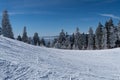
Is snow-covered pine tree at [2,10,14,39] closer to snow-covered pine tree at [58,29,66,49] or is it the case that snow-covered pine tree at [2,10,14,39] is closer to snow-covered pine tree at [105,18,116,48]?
snow-covered pine tree at [58,29,66,49]

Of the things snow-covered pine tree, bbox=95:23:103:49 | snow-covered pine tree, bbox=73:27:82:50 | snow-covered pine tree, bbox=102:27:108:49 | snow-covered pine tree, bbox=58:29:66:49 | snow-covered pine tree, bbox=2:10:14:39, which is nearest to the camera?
snow-covered pine tree, bbox=2:10:14:39

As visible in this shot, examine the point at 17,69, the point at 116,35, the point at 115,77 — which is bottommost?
the point at 115,77

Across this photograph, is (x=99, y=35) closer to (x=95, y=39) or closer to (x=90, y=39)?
(x=95, y=39)

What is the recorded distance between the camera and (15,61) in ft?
Answer: 33.4

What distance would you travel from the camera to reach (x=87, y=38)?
246 ft

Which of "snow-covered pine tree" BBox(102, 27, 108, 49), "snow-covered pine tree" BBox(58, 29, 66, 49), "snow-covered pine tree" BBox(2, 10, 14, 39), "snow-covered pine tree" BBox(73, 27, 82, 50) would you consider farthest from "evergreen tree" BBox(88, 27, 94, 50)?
"snow-covered pine tree" BBox(2, 10, 14, 39)

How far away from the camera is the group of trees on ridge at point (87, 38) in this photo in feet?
167

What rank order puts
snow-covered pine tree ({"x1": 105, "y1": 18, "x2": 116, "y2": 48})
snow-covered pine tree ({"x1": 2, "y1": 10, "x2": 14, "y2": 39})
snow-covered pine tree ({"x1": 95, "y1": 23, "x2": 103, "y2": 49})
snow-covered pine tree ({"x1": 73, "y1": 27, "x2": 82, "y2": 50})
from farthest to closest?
snow-covered pine tree ({"x1": 73, "y1": 27, "x2": 82, "y2": 50}) → snow-covered pine tree ({"x1": 95, "y1": 23, "x2": 103, "y2": 49}) → snow-covered pine tree ({"x1": 105, "y1": 18, "x2": 116, "y2": 48}) → snow-covered pine tree ({"x1": 2, "y1": 10, "x2": 14, "y2": 39})

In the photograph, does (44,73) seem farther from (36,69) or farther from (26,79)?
(26,79)

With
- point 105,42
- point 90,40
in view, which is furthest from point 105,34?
point 90,40

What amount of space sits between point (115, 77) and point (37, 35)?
67496 millimetres

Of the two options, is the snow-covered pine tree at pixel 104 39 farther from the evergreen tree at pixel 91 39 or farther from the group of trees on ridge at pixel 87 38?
the evergreen tree at pixel 91 39

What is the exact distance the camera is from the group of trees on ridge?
50956 millimetres

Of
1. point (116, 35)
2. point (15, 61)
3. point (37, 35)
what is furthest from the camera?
point (37, 35)
